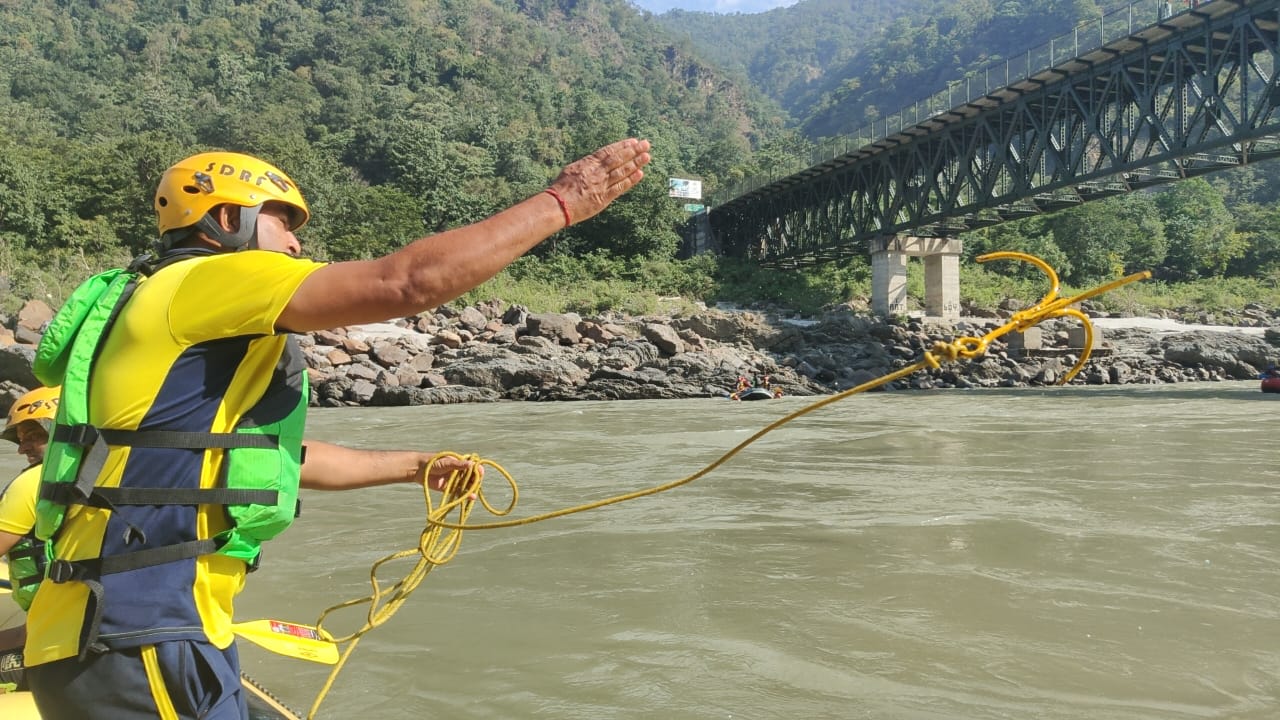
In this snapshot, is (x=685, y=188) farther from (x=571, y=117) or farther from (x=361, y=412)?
(x=361, y=412)

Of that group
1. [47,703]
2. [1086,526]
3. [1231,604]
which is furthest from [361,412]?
[47,703]

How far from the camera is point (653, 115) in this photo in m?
102

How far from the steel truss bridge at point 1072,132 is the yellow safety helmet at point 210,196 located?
2204 centimetres

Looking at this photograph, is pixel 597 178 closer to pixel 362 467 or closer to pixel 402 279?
pixel 402 279

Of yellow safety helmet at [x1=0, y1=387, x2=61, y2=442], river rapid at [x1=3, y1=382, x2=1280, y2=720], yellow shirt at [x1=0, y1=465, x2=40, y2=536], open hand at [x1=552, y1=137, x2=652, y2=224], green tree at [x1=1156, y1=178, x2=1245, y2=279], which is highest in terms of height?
green tree at [x1=1156, y1=178, x2=1245, y2=279]

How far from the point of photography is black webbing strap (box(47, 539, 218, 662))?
1527 mm

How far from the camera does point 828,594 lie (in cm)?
514

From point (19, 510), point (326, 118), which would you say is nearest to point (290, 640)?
point (19, 510)

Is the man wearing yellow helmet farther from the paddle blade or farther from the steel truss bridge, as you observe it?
the steel truss bridge

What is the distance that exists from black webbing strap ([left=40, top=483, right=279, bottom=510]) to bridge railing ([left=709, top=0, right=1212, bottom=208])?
78.9 feet

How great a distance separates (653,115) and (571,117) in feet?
90.0

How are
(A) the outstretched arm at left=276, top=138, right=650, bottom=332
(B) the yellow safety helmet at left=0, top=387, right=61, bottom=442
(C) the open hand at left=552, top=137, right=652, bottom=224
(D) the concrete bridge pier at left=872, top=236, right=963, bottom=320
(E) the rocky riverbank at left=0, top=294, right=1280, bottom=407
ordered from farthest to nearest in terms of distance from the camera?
(D) the concrete bridge pier at left=872, top=236, right=963, bottom=320, (E) the rocky riverbank at left=0, top=294, right=1280, bottom=407, (B) the yellow safety helmet at left=0, top=387, right=61, bottom=442, (C) the open hand at left=552, top=137, right=652, bottom=224, (A) the outstretched arm at left=276, top=138, right=650, bottom=332

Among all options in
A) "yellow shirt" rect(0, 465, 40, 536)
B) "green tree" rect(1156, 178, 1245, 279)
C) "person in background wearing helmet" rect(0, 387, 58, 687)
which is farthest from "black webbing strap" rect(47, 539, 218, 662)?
"green tree" rect(1156, 178, 1245, 279)

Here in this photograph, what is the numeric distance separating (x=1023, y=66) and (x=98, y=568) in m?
28.8
